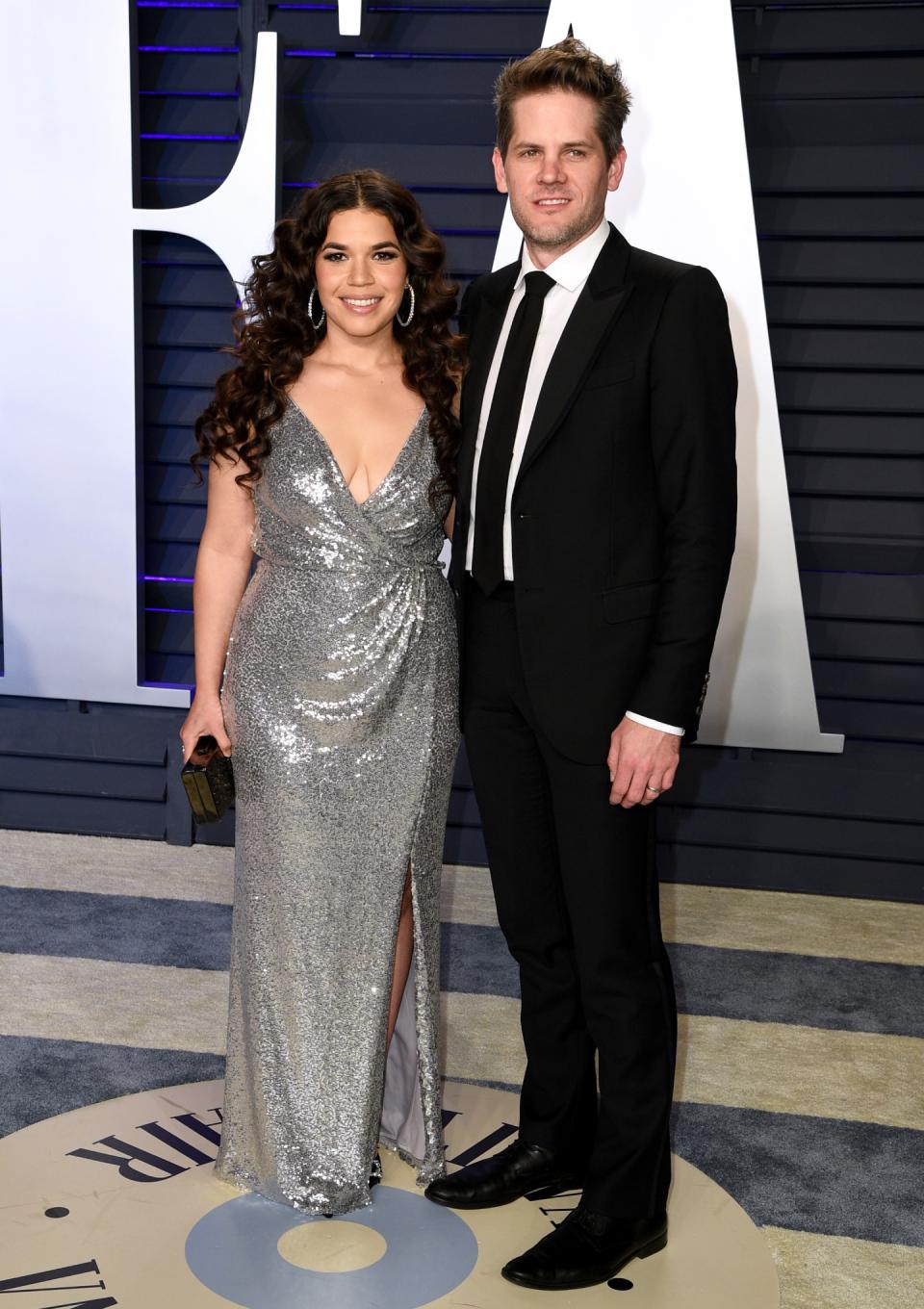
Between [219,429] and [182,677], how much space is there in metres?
2.35

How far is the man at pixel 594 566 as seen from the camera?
78.1 inches

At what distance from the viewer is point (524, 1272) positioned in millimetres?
2082

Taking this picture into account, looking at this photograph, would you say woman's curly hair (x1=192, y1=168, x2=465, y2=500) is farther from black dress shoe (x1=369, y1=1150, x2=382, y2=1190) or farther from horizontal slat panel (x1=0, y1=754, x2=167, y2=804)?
horizontal slat panel (x1=0, y1=754, x2=167, y2=804)

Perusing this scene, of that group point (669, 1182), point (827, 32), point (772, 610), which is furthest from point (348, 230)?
point (827, 32)

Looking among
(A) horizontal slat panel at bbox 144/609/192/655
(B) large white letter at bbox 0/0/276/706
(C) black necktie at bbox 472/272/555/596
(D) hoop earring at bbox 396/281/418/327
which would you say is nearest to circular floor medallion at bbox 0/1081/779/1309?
(C) black necktie at bbox 472/272/555/596

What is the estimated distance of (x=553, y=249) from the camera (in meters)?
2.07

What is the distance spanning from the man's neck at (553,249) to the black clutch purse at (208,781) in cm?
92

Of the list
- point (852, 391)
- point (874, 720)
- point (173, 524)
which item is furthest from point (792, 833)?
point (173, 524)

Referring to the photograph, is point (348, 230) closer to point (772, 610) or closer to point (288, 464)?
point (288, 464)

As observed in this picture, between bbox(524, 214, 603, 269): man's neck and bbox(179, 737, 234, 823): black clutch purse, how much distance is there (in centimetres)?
92

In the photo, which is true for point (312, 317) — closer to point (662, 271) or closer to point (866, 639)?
point (662, 271)

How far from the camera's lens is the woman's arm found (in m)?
2.33

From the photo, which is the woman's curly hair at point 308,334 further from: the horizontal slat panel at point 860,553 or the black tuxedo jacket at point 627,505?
the horizontal slat panel at point 860,553

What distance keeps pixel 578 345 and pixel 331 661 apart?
0.61 metres
